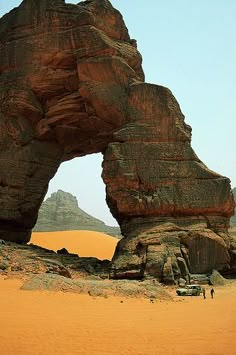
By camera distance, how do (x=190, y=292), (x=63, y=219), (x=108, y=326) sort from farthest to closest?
(x=63, y=219)
(x=190, y=292)
(x=108, y=326)

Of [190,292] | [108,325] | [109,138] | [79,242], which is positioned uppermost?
[109,138]

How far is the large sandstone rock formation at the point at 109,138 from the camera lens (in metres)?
19.4

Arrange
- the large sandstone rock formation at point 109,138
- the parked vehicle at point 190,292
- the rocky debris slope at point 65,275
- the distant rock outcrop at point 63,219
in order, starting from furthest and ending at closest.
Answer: the distant rock outcrop at point 63,219 → the large sandstone rock formation at point 109,138 → the parked vehicle at point 190,292 → the rocky debris slope at point 65,275

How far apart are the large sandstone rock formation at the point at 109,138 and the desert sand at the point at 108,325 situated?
7111 millimetres

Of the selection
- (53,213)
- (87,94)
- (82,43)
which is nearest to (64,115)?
(87,94)

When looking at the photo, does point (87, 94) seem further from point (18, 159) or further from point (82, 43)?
point (18, 159)

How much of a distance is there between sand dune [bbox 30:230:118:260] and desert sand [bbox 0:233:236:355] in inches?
1205

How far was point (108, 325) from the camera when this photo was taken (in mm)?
7906

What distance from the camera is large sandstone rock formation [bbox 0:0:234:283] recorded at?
763 inches

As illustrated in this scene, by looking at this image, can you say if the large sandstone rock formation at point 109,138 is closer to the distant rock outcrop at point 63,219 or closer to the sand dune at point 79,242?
the sand dune at point 79,242

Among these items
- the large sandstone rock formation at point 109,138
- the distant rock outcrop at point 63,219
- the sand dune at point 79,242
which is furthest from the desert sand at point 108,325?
the distant rock outcrop at point 63,219

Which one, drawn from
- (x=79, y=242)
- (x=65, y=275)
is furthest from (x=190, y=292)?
(x=79, y=242)

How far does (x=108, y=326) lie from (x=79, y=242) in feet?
135

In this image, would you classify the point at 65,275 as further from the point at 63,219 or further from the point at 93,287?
the point at 63,219
